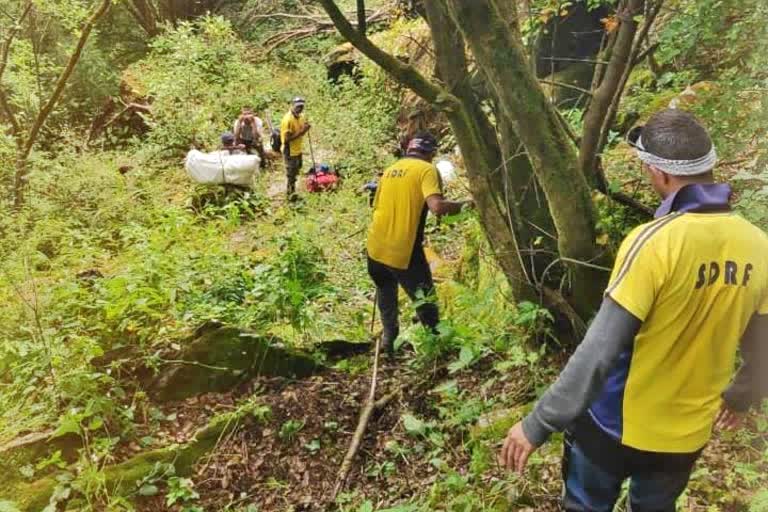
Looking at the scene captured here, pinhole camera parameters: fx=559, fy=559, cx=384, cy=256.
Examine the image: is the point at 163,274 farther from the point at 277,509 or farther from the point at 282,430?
the point at 277,509

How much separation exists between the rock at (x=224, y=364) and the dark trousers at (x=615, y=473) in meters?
2.85

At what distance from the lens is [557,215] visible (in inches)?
121

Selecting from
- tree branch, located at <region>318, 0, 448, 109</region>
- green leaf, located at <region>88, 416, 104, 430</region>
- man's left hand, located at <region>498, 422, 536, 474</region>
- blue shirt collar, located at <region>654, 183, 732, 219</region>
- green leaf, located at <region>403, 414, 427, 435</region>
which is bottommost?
green leaf, located at <region>403, 414, 427, 435</region>

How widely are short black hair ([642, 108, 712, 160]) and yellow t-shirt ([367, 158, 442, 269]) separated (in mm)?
2572

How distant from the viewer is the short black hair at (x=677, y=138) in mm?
1750

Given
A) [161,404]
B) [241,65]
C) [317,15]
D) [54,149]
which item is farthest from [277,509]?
[317,15]

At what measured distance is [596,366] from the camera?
1763 millimetres

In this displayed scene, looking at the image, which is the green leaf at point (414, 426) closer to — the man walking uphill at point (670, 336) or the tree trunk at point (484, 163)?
the tree trunk at point (484, 163)

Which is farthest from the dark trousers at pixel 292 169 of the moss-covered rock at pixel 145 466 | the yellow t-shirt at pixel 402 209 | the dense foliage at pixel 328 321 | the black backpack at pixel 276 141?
the moss-covered rock at pixel 145 466

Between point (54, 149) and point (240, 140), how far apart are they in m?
4.00

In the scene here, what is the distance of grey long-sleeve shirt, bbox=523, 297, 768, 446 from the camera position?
5.67ft

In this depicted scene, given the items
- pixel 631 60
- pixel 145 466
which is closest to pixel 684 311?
pixel 631 60

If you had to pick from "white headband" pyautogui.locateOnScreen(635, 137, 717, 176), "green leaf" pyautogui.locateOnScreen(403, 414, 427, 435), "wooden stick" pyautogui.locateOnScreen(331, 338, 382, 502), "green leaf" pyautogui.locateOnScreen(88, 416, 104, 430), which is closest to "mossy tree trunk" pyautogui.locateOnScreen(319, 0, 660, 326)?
"green leaf" pyautogui.locateOnScreen(403, 414, 427, 435)

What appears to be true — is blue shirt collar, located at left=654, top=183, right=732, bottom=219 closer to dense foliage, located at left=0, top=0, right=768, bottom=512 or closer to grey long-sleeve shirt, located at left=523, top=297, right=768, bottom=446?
grey long-sleeve shirt, located at left=523, top=297, right=768, bottom=446
